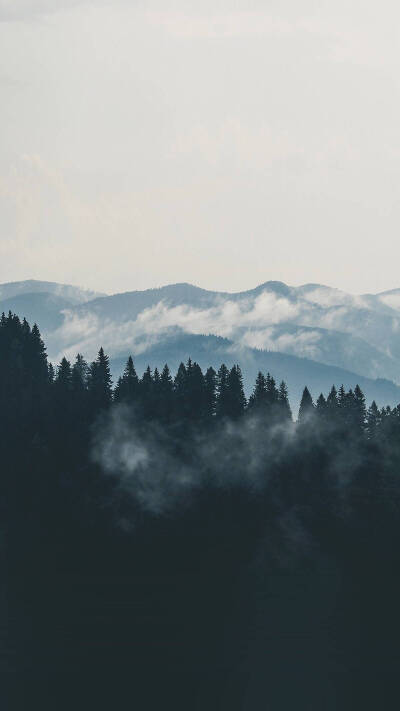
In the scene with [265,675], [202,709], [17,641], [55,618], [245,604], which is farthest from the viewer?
[245,604]

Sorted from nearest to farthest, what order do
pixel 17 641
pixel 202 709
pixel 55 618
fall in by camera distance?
pixel 202 709 → pixel 17 641 → pixel 55 618

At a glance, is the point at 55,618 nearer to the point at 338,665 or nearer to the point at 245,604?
the point at 245,604

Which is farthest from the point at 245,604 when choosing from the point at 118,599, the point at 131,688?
the point at 131,688

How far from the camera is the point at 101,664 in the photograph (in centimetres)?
16312

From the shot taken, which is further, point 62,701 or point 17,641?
point 17,641

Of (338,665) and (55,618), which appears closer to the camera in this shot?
(338,665)

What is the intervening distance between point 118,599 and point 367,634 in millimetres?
42177

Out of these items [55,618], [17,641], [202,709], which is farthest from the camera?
[55,618]

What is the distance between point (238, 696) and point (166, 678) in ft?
35.3

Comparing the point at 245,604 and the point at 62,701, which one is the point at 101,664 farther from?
the point at 245,604

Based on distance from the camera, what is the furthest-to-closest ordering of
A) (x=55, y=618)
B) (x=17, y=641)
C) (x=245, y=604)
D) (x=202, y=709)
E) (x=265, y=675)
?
(x=245, y=604) → (x=55, y=618) → (x=17, y=641) → (x=265, y=675) → (x=202, y=709)

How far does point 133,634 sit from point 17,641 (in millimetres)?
16534

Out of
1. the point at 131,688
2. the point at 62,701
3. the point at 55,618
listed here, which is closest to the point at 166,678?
the point at 131,688

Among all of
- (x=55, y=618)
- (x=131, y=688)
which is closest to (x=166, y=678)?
(x=131, y=688)
